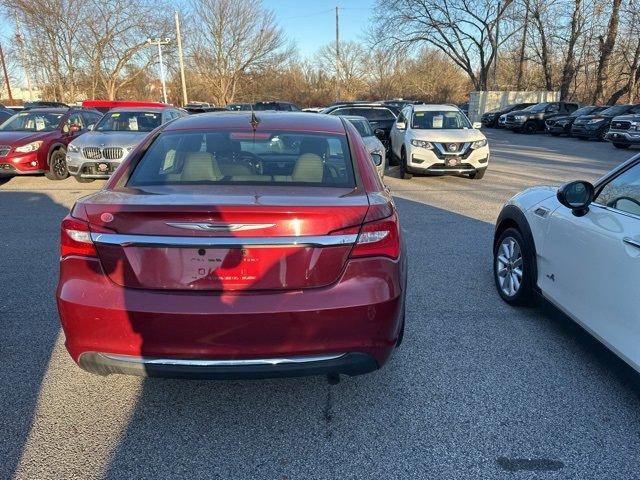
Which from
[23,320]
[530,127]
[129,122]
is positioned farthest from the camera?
[530,127]

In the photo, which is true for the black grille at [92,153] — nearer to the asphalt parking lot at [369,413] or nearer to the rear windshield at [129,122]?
the rear windshield at [129,122]

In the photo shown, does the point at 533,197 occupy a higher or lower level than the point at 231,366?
higher

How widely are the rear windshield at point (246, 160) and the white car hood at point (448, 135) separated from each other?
8064 mm

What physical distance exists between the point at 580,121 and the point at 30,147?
2313cm

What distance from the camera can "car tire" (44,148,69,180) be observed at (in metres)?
11.2

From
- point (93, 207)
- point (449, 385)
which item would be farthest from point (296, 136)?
point (449, 385)

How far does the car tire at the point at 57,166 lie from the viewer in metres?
11.2

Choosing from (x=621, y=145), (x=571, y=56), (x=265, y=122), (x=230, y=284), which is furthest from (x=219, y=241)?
(x=571, y=56)

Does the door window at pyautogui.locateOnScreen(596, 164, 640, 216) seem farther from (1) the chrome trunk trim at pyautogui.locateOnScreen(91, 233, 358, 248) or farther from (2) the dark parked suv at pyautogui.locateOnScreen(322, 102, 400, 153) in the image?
(2) the dark parked suv at pyautogui.locateOnScreen(322, 102, 400, 153)

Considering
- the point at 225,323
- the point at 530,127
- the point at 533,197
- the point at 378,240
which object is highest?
the point at 378,240

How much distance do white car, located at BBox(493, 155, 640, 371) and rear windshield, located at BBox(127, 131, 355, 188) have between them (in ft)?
4.93

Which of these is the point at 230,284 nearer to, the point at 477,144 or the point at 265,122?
the point at 265,122

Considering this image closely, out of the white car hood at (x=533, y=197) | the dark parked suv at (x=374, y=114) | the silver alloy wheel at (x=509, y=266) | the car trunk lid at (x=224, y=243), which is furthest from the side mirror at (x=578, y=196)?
the dark parked suv at (x=374, y=114)

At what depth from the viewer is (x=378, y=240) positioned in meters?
2.40
